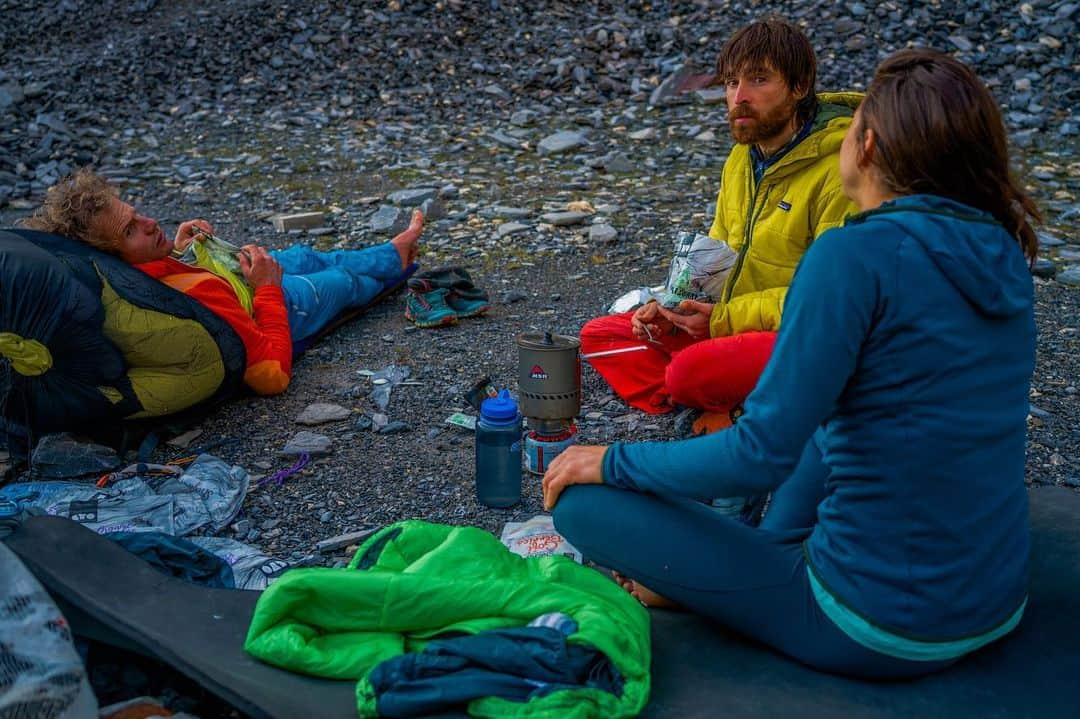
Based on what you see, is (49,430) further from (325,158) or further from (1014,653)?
(325,158)

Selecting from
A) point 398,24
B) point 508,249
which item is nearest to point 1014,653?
point 508,249

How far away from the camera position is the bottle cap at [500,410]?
364 cm

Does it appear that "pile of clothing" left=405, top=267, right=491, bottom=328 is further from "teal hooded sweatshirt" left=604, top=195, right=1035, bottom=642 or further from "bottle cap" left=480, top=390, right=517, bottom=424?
"teal hooded sweatshirt" left=604, top=195, right=1035, bottom=642

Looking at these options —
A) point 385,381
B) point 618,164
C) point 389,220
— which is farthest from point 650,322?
point 618,164

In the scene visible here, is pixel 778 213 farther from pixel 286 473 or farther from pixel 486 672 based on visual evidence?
pixel 486 672

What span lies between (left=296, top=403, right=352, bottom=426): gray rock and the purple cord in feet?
1.05

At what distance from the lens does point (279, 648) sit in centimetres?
242

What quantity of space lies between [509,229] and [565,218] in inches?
15.4

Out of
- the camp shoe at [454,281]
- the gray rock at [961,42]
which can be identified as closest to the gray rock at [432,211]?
the camp shoe at [454,281]

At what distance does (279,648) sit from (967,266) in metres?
1.72

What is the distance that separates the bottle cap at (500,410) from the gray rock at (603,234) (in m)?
3.28

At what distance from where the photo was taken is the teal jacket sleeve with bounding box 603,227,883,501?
199cm

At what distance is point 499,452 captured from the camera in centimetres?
378

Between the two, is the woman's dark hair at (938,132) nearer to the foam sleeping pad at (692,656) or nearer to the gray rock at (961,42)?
the foam sleeping pad at (692,656)
